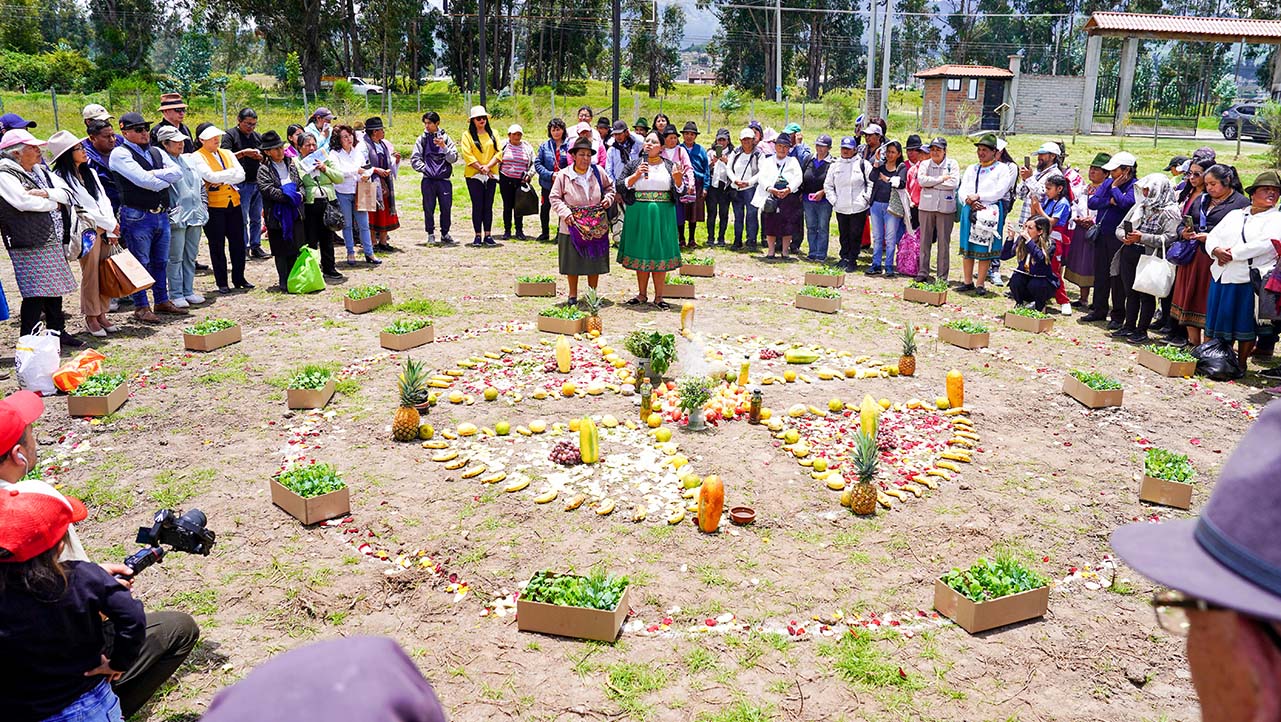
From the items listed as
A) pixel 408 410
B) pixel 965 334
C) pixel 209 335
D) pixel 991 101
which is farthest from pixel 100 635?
pixel 991 101

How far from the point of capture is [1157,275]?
11086 millimetres

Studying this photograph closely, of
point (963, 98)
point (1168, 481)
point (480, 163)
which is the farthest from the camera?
point (963, 98)

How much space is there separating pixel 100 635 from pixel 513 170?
1395 centimetres

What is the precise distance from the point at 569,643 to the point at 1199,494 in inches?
212

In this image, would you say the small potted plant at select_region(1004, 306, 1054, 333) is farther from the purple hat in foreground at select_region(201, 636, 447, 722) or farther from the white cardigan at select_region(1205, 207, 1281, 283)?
the purple hat in foreground at select_region(201, 636, 447, 722)

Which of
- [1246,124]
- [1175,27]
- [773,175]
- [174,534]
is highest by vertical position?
[1175,27]

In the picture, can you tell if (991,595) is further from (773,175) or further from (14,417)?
(773,175)

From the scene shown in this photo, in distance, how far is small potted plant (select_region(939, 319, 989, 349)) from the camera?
11.0m

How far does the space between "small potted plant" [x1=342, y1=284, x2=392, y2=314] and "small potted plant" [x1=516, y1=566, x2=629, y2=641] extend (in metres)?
7.64

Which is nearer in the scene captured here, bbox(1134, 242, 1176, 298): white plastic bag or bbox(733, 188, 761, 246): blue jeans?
bbox(1134, 242, 1176, 298): white plastic bag

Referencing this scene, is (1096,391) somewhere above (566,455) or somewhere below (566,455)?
above

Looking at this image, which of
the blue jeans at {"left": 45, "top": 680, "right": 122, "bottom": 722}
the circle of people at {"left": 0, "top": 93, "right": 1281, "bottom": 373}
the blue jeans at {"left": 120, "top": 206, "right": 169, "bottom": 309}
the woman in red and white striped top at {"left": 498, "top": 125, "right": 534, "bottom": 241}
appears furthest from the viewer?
the woman in red and white striped top at {"left": 498, "top": 125, "right": 534, "bottom": 241}

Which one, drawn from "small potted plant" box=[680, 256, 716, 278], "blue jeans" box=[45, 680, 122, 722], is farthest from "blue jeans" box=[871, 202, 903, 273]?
"blue jeans" box=[45, 680, 122, 722]

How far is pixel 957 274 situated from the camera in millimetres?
15578
